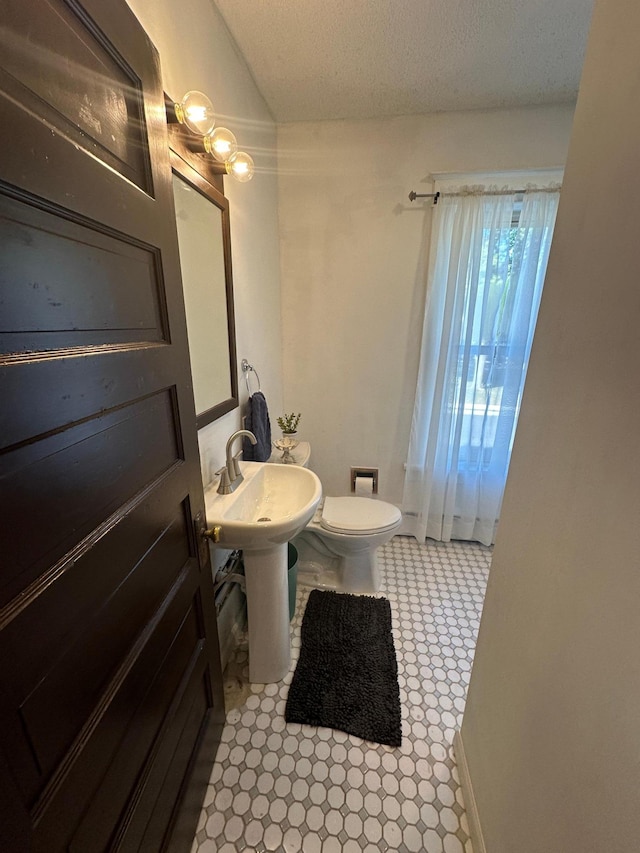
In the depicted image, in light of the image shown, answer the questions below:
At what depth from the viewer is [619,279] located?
1.83 feet

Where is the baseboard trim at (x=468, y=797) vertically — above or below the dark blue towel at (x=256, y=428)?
below

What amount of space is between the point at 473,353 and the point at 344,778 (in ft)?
6.80

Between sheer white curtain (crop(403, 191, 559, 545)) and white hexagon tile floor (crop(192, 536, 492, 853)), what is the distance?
945mm

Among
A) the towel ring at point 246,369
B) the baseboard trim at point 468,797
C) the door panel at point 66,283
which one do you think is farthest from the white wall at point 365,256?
the door panel at point 66,283

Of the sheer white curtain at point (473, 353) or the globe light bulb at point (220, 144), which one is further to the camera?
the sheer white curtain at point (473, 353)

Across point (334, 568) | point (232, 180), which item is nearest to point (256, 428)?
point (334, 568)

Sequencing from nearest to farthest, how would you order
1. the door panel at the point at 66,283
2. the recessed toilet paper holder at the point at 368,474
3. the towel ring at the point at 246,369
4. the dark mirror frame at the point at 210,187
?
the door panel at the point at 66,283, the dark mirror frame at the point at 210,187, the towel ring at the point at 246,369, the recessed toilet paper holder at the point at 368,474

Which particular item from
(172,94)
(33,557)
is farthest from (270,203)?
(33,557)

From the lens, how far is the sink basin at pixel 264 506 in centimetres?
111

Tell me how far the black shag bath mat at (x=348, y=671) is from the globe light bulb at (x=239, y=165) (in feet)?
6.61

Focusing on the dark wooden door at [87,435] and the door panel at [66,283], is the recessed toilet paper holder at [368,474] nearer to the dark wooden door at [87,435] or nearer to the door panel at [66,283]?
the dark wooden door at [87,435]

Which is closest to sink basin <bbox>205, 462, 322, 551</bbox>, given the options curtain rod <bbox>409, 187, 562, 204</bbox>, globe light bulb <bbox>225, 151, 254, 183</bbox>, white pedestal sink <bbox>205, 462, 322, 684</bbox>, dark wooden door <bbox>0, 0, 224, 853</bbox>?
white pedestal sink <bbox>205, 462, 322, 684</bbox>

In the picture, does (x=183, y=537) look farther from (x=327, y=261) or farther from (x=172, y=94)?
(x=327, y=261)

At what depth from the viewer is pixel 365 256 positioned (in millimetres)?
→ 2111
